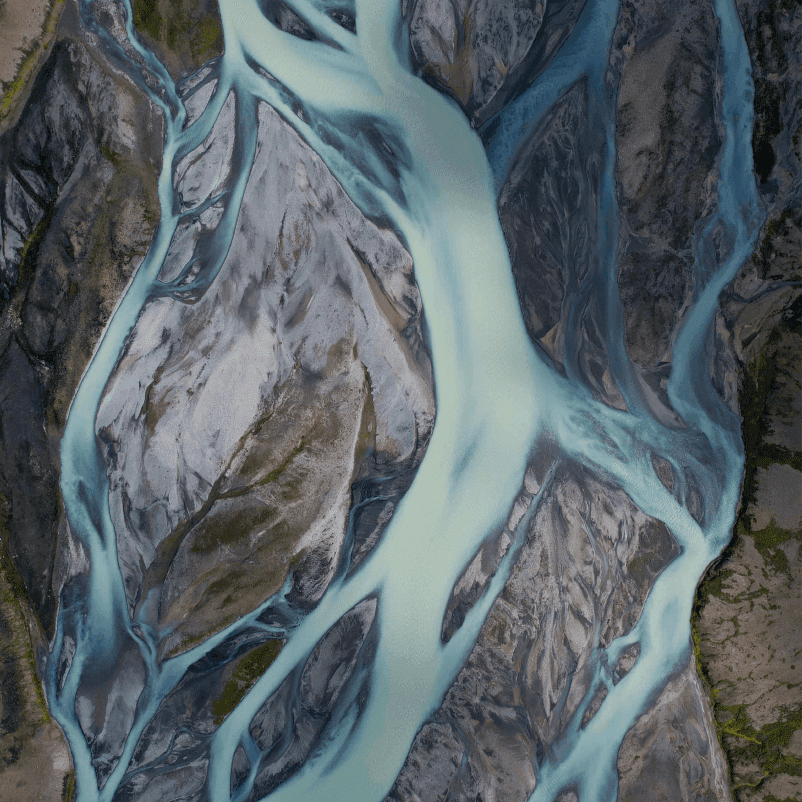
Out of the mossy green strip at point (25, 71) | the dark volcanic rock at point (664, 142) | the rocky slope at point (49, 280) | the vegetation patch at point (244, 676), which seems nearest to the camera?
the dark volcanic rock at point (664, 142)

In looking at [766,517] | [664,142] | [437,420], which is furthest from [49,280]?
[766,517]

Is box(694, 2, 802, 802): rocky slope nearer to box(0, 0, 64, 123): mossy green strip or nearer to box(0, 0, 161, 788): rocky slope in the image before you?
box(0, 0, 161, 788): rocky slope

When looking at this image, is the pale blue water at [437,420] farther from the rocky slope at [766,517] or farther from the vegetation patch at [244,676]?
the rocky slope at [766,517]

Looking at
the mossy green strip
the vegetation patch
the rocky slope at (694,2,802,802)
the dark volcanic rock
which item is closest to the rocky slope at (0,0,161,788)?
the mossy green strip

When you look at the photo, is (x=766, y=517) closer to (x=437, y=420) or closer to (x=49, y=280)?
(x=437, y=420)

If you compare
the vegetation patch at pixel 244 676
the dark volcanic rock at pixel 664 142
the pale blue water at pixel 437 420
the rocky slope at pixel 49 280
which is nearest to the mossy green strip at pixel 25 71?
the rocky slope at pixel 49 280

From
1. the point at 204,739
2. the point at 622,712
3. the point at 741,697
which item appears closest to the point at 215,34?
the point at 204,739

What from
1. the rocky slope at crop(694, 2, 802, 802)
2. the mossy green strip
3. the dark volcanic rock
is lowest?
the rocky slope at crop(694, 2, 802, 802)

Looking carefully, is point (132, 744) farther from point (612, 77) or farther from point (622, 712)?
point (612, 77)

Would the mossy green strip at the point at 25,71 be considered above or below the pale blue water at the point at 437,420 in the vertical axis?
above
